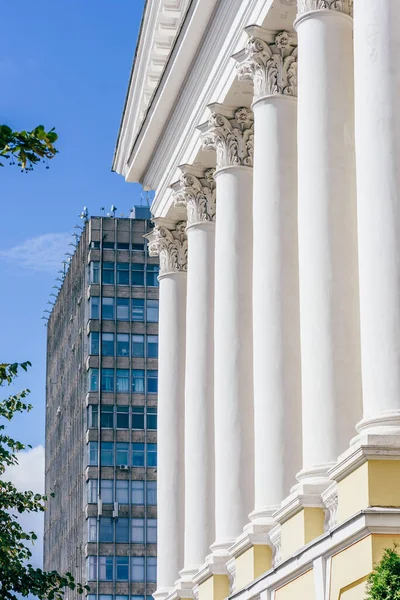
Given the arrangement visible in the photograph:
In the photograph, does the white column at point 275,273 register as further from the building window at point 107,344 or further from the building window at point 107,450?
the building window at point 107,344

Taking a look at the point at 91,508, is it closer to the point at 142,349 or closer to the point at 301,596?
the point at 142,349

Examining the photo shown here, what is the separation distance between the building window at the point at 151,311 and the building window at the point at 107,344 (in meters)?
5.03

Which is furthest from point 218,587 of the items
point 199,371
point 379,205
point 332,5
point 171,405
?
point 379,205

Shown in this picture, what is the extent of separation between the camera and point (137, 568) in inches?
7451

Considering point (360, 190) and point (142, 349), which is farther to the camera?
point (142, 349)

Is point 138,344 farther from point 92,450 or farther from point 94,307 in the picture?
point 92,450

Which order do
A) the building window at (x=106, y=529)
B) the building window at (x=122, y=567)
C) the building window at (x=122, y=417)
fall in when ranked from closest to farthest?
1. the building window at (x=122, y=567)
2. the building window at (x=106, y=529)
3. the building window at (x=122, y=417)

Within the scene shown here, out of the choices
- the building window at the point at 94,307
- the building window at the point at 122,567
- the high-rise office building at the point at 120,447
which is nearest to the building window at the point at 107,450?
the high-rise office building at the point at 120,447

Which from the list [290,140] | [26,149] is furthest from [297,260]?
[26,149]

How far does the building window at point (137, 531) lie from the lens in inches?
7490

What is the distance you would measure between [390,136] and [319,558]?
32.8 feet

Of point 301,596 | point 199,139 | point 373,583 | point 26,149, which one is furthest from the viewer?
point 199,139

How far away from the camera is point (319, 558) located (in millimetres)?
38719

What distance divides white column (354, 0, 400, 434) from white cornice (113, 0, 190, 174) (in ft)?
89.1
